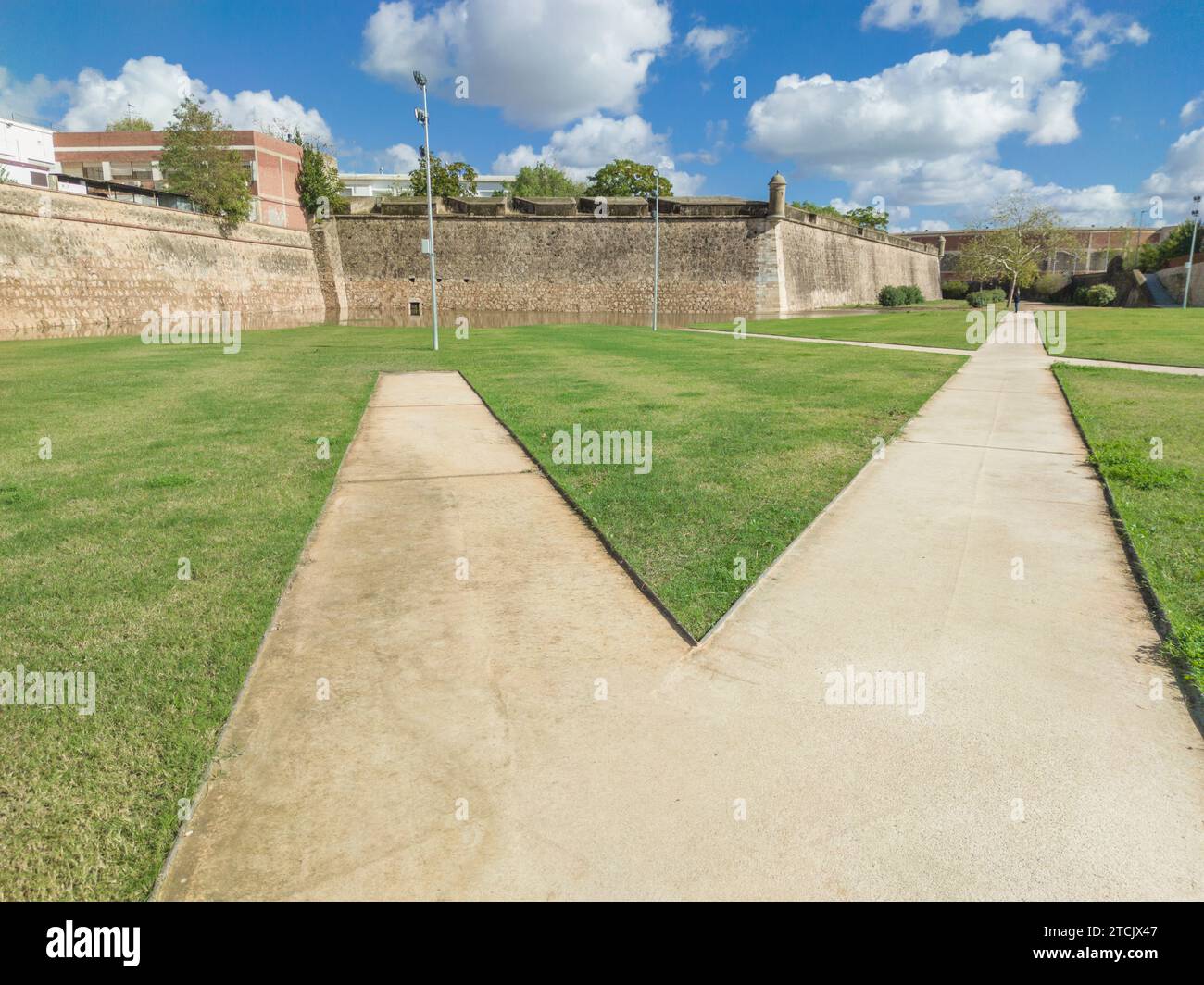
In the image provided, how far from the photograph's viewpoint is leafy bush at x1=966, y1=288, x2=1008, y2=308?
51.0 metres

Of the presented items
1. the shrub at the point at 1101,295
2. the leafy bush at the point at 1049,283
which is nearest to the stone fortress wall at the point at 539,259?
the shrub at the point at 1101,295

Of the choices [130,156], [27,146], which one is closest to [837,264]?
[130,156]

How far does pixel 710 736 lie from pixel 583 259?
4028 centimetres

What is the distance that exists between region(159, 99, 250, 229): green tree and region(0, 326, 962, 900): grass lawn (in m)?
28.7

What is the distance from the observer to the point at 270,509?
630 centimetres

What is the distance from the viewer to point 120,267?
2759cm

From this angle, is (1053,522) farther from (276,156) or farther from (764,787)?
(276,156)

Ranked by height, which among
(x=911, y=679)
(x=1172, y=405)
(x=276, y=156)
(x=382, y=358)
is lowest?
(x=911, y=679)

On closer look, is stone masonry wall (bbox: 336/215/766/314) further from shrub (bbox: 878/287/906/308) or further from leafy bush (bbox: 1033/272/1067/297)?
leafy bush (bbox: 1033/272/1067/297)

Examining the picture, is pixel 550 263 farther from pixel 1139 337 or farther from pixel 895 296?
pixel 1139 337

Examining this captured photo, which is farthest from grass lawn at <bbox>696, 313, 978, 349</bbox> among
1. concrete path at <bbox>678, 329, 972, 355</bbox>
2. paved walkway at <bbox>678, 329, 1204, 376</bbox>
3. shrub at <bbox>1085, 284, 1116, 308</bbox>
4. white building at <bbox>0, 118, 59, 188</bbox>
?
white building at <bbox>0, 118, 59, 188</bbox>

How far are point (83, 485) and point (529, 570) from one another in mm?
5207
